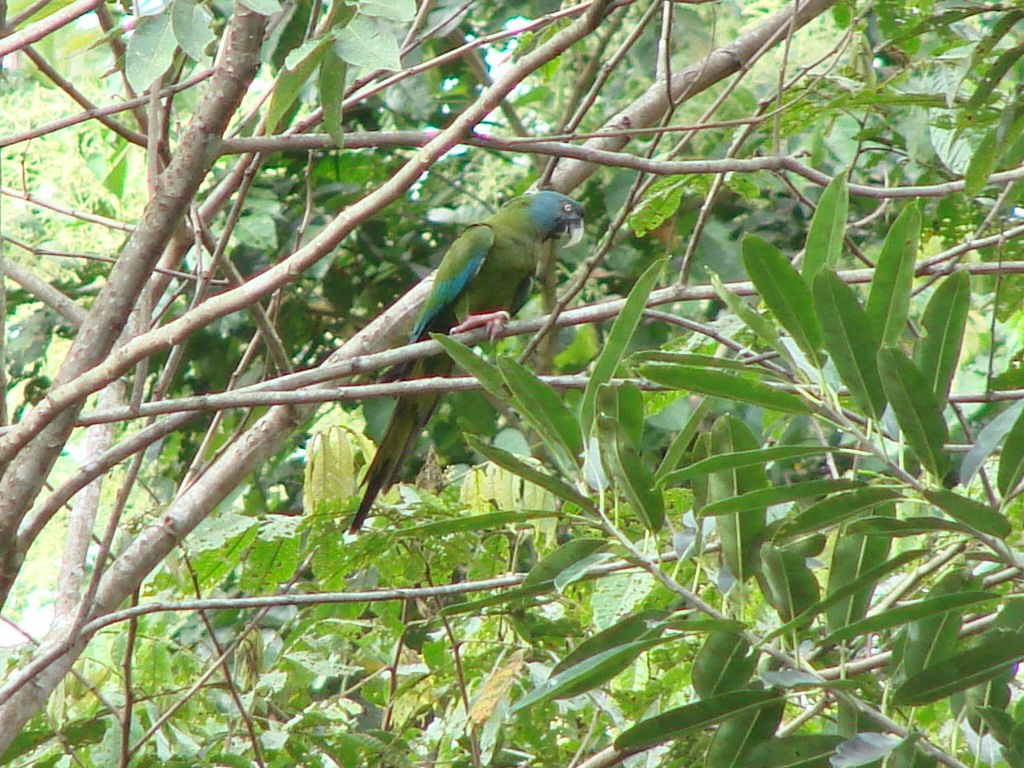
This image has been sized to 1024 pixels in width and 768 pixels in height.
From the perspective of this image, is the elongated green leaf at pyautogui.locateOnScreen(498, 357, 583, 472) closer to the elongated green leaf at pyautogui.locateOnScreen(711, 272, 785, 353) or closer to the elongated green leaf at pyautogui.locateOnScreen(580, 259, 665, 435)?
the elongated green leaf at pyautogui.locateOnScreen(580, 259, 665, 435)

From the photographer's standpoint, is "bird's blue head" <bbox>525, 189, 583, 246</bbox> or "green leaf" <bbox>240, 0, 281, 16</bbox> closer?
"green leaf" <bbox>240, 0, 281, 16</bbox>

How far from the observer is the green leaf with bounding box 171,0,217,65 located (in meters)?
1.50

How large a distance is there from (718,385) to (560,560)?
315 millimetres

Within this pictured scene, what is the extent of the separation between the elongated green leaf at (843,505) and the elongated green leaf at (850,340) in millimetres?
77

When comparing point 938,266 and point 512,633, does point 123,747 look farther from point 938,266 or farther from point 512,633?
point 938,266

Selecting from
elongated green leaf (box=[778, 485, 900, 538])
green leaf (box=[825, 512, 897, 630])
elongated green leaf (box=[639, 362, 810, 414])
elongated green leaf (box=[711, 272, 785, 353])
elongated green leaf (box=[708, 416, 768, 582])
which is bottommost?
green leaf (box=[825, 512, 897, 630])

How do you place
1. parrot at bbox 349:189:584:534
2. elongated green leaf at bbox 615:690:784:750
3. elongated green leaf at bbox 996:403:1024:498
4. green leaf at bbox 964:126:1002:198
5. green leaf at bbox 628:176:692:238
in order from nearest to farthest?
elongated green leaf at bbox 996:403:1024:498
elongated green leaf at bbox 615:690:784:750
green leaf at bbox 964:126:1002:198
green leaf at bbox 628:176:692:238
parrot at bbox 349:189:584:534

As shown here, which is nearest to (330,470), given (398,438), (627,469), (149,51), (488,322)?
(398,438)

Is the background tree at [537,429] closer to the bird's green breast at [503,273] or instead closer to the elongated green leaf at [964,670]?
the elongated green leaf at [964,670]

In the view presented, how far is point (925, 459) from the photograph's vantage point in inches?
46.8

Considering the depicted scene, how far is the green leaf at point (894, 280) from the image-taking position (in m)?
1.24

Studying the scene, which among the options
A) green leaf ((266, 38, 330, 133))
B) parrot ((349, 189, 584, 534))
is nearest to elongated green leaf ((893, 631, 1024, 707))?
green leaf ((266, 38, 330, 133))

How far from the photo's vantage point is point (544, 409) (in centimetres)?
136

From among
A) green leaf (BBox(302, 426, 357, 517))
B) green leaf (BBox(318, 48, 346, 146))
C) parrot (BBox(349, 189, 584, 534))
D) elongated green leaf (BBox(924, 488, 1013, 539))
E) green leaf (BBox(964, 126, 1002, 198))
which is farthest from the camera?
parrot (BBox(349, 189, 584, 534))
